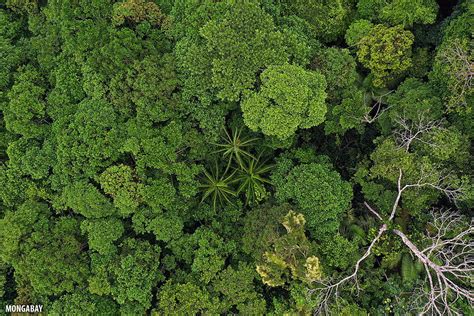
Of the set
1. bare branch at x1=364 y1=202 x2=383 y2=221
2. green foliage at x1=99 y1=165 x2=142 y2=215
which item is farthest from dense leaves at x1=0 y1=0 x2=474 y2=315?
bare branch at x1=364 y1=202 x2=383 y2=221

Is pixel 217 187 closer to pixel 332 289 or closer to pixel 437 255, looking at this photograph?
pixel 332 289

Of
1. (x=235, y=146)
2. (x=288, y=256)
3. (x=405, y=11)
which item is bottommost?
(x=288, y=256)

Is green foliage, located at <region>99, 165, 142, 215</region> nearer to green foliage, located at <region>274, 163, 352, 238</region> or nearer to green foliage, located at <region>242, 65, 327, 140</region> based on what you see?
green foliage, located at <region>242, 65, 327, 140</region>

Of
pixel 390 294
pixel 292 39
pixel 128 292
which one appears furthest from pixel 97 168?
pixel 390 294

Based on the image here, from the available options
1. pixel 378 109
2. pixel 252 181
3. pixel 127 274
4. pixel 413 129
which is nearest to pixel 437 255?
pixel 413 129

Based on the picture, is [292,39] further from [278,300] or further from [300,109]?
[278,300]

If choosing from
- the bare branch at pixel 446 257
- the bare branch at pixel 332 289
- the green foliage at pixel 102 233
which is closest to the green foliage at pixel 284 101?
the bare branch at pixel 332 289

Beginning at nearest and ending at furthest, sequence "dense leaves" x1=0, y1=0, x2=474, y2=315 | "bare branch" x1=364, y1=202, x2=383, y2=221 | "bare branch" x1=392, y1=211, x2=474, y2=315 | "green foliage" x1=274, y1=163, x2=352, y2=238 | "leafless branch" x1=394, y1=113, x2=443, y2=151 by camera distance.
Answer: "bare branch" x1=392, y1=211, x2=474, y2=315 < "dense leaves" x1=0, y1=0, x2=474, y2=315 < "leafless branch" x1=394, y1=113, x2=443, y2=151 < "green foliage" x1=274, y1=163, x2=352, y2=238 < "bare branch" x1=364, y1=202, x2=383, y2=221

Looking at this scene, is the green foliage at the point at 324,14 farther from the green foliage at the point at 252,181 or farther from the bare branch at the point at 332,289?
the bare branch at the point at 332,289

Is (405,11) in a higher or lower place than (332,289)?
higher
